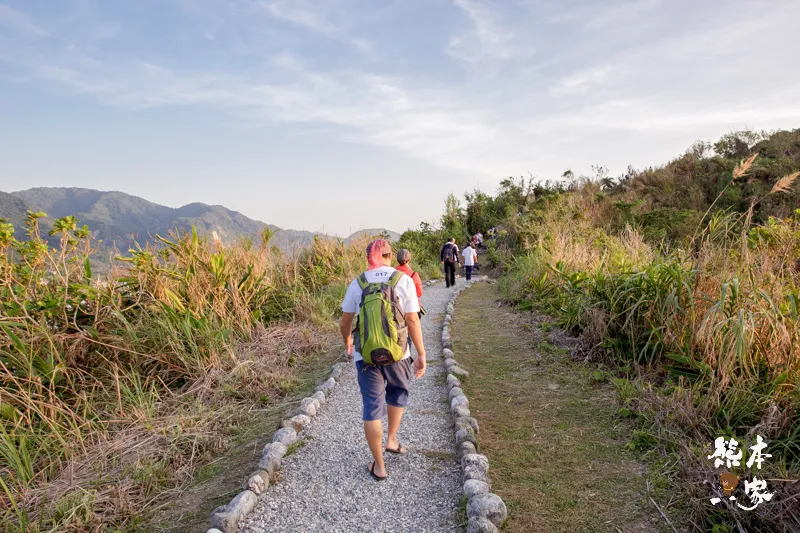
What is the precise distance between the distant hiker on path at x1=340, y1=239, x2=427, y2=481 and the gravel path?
0.22 metres

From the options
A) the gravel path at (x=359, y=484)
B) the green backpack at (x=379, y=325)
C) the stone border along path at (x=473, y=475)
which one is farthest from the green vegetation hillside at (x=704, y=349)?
the green backpack at (x=379, y=325)

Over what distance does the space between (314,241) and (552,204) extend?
30.6 ft

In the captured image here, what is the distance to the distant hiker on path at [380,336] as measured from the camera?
9.66 feet

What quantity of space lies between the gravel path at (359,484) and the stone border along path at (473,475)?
13 centimetres

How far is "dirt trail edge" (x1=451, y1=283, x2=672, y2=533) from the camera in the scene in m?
2.74

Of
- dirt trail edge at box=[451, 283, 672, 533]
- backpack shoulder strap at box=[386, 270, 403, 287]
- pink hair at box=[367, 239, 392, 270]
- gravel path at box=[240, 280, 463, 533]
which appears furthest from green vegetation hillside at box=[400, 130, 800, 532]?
pink hair at box=[367, 239, 392, 270]

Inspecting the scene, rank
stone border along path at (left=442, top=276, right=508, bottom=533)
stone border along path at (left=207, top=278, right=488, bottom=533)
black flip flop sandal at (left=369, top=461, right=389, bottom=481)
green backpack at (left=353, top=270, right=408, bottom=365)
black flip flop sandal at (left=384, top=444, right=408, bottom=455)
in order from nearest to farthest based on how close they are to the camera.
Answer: stone border along path at (left=442, top=276, right=508, bottom=533), stone border along path at (left=207, top=278, right=488, bottom=533), green backpack at (left=353, top=270, right=408, bottom=365), black flip flop sandal at (left=369, top=461, right=389, bottom=481), black flip flop sandal at (left=384, top=444, right=408, bottom=455)

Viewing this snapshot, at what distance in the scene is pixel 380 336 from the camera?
293cm

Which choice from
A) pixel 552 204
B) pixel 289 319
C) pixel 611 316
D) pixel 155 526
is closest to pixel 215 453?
pixel 155 526

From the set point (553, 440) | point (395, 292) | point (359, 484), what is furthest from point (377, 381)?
point (553, 440)

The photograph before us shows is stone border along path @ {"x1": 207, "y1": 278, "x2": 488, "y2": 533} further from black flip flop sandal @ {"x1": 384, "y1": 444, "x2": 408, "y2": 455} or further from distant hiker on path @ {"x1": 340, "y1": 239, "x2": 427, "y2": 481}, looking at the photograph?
distant hiker on path @ {"x1": 340, "y1": 239, "x2": 427, "y2": 481}

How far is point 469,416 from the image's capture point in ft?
13.1

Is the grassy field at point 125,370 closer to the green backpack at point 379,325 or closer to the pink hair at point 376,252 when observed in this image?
the green backpack at point 379,325

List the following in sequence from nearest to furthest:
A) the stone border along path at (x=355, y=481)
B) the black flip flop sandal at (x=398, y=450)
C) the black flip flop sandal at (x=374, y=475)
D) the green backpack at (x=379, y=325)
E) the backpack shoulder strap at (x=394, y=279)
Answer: the stone border along path at (x=355, y=481), the green backpack at (x=379, y=325), the backpack shoulder strap at (x=394, y=279), the black flip flop sandal at (x=374, y=475), the black flip flop sandal at (x=398, y=450)
